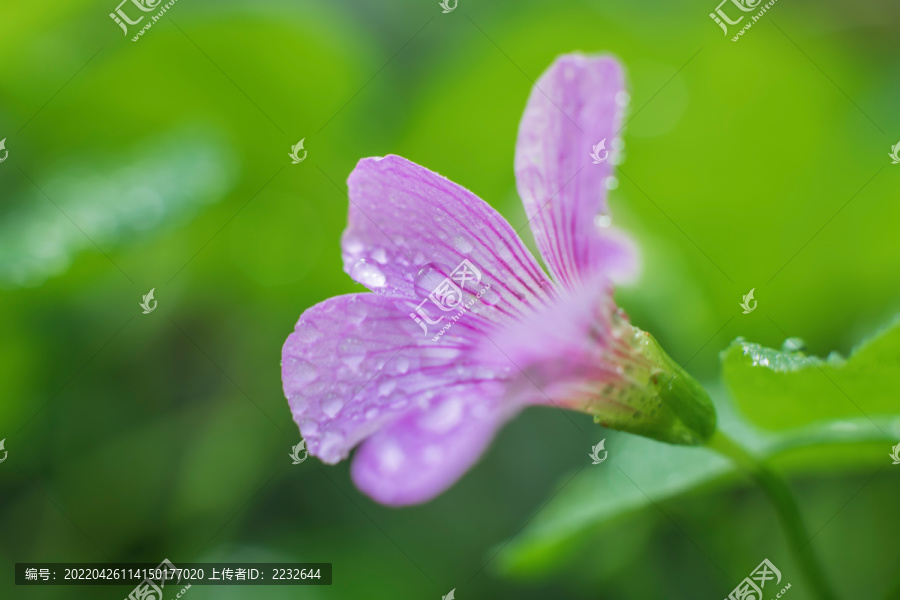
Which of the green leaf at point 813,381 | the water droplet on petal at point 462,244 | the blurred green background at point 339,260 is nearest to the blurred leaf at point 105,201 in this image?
the blurred green background at point 339,260

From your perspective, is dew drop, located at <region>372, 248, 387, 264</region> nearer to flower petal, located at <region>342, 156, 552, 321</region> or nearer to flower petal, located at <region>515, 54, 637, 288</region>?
flower petal, located at <region>342, 156, 552, 321</region>

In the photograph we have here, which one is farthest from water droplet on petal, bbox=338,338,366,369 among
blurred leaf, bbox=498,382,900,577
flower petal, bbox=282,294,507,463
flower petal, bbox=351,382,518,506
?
blurred leaf, bbox=498,382,900,577

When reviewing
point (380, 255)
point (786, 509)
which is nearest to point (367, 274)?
point (380, 255)

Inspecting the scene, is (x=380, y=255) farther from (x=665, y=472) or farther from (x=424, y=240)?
(x=665, y=472)

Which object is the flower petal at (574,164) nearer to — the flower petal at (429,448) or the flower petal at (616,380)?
the flower petal at (616,380)

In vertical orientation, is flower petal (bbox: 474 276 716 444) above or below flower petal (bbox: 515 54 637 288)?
below

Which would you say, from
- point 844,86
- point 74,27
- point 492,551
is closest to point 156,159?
point 74,27

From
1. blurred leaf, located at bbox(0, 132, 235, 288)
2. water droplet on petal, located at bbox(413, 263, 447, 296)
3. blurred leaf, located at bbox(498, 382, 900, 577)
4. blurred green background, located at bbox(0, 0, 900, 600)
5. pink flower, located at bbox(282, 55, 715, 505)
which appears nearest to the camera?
pink flower, located at bbox(282, 55, 715, 505)
